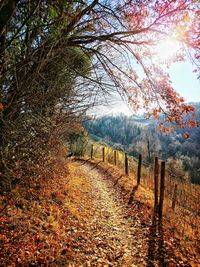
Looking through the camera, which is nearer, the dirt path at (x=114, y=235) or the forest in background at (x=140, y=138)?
the dirt path at (x=114, y=235)

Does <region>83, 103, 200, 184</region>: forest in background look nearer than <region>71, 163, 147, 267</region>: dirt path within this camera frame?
No

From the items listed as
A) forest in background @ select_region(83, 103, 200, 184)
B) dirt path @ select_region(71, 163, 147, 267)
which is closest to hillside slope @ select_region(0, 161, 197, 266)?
dirt path @ select_region(71, 163, 147, 267)

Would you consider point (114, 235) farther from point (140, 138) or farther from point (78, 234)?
point (140, 138)

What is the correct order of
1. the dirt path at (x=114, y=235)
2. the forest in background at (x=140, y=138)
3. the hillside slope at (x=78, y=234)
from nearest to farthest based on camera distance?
the hillside slope at (x=78, y=234), the dirt path at (x=114, y=235), the forest in background at (x=140, y=138)

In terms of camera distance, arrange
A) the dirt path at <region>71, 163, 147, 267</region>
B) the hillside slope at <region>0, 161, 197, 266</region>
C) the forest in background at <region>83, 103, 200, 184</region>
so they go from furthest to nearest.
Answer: the forest in background at <region>83, 103, 200, 184</region> → the dirt path at <region>71, 163, 147, 267</region> → the hillside slope at <region>0, 161, 197, 266</region>

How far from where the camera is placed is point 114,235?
492 cm

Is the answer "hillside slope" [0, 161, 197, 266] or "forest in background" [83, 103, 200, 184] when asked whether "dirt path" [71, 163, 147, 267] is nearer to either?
"hillside slope" [0, 161, 197, 266]

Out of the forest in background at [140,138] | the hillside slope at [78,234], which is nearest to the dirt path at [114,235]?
the hillside slope at [78,234]

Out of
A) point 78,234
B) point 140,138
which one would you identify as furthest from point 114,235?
point 140,138

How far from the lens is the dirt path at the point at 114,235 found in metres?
3.97

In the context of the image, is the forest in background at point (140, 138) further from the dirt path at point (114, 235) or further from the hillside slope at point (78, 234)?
the hillside slope at point (78, 234)

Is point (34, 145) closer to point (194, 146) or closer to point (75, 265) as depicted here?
point (75, 265)

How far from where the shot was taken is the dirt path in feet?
13.0

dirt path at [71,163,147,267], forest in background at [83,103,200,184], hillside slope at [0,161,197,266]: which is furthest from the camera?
forest in background at [83,103,200,184]
